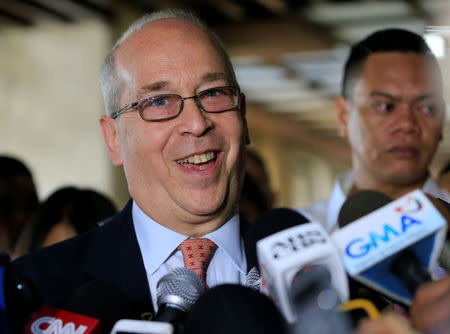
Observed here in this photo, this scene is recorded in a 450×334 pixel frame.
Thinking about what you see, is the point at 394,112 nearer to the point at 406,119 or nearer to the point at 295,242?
the point at 406,119

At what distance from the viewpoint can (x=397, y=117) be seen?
6.91 feet

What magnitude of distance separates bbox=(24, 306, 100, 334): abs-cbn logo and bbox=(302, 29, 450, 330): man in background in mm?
1295

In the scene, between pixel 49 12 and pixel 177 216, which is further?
pixel 49 12

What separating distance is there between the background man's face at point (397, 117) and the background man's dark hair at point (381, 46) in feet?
0.07

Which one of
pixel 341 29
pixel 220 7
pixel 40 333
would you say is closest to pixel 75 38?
pixel 220 7

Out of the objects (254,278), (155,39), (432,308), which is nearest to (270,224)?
(254,278)

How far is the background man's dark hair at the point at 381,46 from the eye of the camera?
2180 mm

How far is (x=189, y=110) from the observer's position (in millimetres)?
1484

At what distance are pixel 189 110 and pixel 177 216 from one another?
0.25 metres

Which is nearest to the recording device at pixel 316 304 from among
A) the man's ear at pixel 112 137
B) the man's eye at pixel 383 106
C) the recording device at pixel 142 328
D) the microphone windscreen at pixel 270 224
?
the recording device at pixel 142 328

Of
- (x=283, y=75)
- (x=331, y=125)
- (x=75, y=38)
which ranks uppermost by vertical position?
(x=75, y=38)

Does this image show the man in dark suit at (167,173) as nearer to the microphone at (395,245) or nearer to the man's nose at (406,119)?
the microphone at (395,245)

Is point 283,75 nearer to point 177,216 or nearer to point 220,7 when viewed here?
point 220,7

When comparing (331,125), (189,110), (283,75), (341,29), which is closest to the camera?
(189,110)
